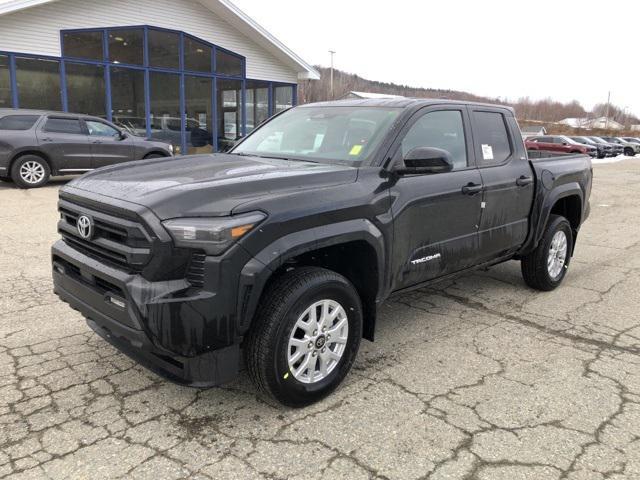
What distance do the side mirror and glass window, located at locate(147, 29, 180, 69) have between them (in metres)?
16.0

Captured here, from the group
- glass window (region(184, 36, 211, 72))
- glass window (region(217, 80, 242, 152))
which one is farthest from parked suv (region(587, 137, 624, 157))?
glass window (region(184, 36, 211, 72))

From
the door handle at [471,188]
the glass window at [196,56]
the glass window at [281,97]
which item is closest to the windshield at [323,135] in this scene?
the door handle at [471,188]

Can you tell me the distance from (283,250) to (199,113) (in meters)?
17.4

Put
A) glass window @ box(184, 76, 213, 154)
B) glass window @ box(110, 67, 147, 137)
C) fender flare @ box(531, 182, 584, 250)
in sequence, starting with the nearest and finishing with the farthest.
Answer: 1. fender flare @ box(531, 182, 584, 250)
2. glass window @ box(110, 67, 147, 137)
3. glass window @ box(184, 76, 213, 154)

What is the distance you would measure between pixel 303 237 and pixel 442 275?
1595mm

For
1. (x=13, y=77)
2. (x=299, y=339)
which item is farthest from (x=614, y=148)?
(x=299, y=339)

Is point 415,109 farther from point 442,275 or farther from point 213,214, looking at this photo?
point 213,214

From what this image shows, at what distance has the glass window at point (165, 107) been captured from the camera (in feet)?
58.3

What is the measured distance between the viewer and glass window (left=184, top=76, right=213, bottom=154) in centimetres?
1862

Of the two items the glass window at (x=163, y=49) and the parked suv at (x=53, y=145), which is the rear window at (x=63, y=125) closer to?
the parked suv at (x=53, y=145)

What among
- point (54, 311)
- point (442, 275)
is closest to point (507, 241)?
point (442, 275)

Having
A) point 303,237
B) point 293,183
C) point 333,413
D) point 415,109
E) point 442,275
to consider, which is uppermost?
point 415,109

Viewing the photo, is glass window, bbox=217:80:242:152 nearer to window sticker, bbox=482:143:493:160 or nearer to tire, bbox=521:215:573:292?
tire, bbox=521:215:573:292

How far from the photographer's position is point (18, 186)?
38.1 feet
